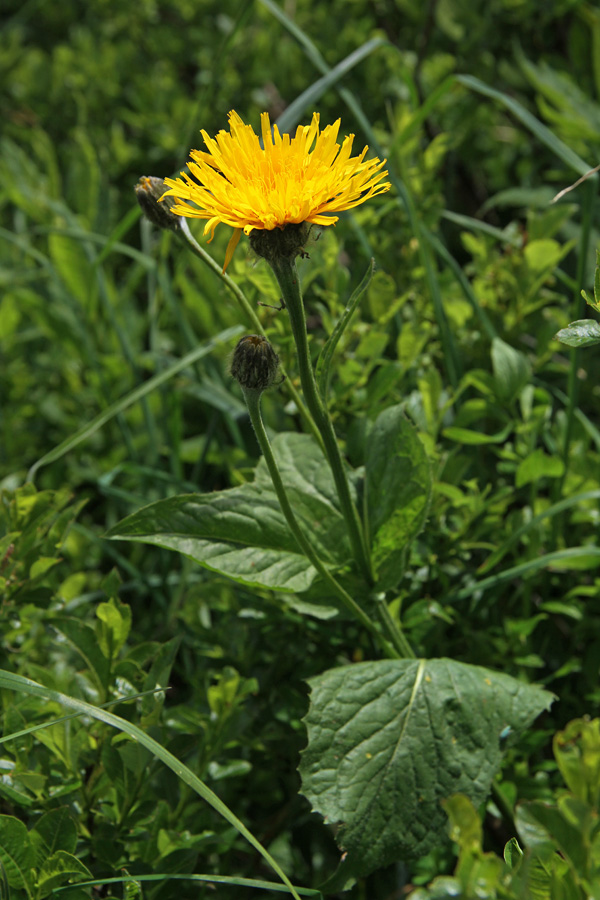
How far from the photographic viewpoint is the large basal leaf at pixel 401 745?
1298 mm

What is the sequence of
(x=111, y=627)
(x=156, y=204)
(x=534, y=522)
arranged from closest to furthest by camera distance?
(x=156, y=204), (x=111, y=627), (x=534, y=522)

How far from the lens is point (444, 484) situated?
1.73 m

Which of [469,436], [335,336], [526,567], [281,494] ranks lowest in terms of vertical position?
[526,567]

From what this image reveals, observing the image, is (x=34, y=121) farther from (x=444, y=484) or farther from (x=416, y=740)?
(x=416, y=740)

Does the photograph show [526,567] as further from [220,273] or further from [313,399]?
[220,273]

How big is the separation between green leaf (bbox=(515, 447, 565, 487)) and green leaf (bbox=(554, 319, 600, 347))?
604 mm

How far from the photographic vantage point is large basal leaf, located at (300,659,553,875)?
4.26 ft

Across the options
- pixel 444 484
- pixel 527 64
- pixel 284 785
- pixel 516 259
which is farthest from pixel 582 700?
pixel 527 64

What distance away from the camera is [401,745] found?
1343 mm

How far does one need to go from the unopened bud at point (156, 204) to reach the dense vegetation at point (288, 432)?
343 millimetres

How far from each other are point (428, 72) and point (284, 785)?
2321mm

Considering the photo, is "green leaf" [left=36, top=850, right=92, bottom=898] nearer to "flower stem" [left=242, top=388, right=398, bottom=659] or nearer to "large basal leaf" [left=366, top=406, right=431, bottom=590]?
"flower stem" [left=242, top=388, right=398, bottom=659]

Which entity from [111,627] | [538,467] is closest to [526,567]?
[538,467]

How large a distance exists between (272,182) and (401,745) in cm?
92
